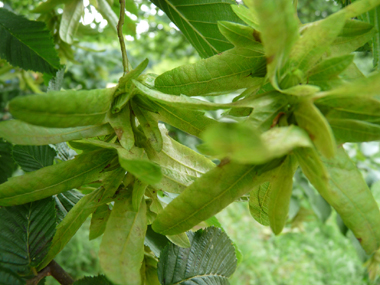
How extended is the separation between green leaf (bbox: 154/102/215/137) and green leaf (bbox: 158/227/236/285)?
0.92 ft

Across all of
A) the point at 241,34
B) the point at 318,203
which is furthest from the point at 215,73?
the point at 318,203

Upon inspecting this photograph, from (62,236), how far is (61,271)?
0.52ft

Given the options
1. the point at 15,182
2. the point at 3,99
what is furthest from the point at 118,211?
the point at 3,99

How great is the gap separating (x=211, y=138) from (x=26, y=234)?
53 centimetres

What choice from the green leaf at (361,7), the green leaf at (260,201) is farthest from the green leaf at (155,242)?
the green leaf at (361,7)

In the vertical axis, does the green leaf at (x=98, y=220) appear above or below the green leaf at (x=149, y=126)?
below

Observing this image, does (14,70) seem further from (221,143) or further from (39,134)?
(221,143)

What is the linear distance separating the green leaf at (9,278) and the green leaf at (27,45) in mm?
525

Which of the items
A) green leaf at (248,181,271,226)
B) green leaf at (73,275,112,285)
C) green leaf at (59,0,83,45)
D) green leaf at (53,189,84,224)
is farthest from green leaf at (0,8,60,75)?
green leaf at (248,181,271,226)

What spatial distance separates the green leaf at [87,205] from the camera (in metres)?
0.55

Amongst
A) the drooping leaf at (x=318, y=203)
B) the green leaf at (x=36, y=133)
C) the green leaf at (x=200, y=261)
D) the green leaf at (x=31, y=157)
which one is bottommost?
the drooping leaf at (x=318, y=203)

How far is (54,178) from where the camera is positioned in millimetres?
520

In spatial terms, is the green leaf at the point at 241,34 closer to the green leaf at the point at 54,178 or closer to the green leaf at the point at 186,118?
the green leaf at the point at 186,118

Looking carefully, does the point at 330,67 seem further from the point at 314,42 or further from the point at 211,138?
the point at 211,138
